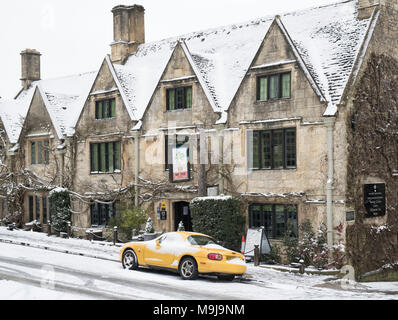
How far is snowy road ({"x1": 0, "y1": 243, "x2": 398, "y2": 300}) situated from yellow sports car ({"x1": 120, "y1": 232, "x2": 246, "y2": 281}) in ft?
1.20

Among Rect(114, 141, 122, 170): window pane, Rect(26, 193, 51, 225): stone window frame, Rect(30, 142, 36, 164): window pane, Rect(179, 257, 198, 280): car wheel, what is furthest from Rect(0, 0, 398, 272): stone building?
Rect(179, 257, 198, 280): car wheel

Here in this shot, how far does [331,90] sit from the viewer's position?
22.5m

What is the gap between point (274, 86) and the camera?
23.8 metres

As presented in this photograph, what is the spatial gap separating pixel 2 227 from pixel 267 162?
19357mm

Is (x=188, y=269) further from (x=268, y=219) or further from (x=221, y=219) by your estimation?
(x=268, y=219)

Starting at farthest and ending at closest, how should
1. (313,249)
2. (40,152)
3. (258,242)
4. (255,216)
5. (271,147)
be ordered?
(40,152) < (255,216) < (271,147) < (258,242) < (313,249)

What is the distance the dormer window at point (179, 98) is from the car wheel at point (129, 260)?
363 inches

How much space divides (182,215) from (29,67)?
20289 millimetres

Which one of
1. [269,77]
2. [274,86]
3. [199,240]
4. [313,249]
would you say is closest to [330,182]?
[313,249]

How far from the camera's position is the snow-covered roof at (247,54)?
75.4ft

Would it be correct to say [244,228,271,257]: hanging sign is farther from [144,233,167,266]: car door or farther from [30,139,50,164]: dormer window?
[30,139,50,164]: dormer window

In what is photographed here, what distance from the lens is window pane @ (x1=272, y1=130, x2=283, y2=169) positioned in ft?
77.3

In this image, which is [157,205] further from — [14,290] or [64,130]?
[14,290]

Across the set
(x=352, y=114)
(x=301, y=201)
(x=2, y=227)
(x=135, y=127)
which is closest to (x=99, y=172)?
(x=135, y=127)
